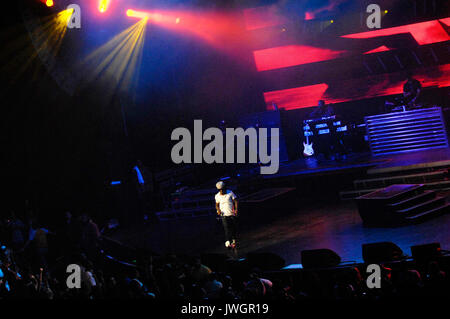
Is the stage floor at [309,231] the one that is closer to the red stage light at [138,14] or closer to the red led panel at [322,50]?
the red led panel at [322,50]

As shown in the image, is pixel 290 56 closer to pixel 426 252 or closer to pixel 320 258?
pixel 320 258

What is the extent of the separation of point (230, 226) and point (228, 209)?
0.42 m

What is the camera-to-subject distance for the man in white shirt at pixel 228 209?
11.0 metres

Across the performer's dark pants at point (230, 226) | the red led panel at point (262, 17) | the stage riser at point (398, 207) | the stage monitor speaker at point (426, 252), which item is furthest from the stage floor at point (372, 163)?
the stage monitor speaker at point (426, 252)

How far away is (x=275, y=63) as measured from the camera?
20.5m

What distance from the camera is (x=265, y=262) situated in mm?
8227

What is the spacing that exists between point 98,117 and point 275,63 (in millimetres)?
7511

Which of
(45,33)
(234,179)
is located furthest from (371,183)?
(45,33)

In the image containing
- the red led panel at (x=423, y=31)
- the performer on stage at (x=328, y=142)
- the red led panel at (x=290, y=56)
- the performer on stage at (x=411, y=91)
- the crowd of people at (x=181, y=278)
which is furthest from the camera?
the red led panel at (x=290, y=56)

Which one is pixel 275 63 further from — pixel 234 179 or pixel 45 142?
pixel 45 142

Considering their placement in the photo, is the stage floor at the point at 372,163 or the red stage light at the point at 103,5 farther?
the red stage light at the point at 103,5

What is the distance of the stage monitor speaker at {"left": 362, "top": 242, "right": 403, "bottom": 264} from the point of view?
7.02 m

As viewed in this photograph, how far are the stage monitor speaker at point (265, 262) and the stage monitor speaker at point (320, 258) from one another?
0.61 metres

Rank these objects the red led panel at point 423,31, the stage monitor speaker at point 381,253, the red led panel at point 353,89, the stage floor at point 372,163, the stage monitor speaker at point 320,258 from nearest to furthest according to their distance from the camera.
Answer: the stage monitor speaker at point 381,253, the stage monitor speaker at point 320,258, the stage floor at point 372,163, the red led panel at point 423,31, the red led panel at point 353,89
